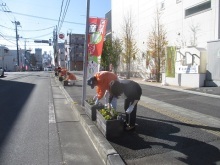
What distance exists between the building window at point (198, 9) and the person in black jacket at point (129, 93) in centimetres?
1401

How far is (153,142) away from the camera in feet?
17.8

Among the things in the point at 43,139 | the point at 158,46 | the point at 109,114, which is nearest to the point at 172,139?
the point at 109,114

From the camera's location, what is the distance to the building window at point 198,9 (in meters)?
17.8

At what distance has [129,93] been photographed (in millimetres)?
6020

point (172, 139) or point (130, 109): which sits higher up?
point (130, 109)

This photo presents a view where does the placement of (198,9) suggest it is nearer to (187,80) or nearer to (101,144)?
(187,80)

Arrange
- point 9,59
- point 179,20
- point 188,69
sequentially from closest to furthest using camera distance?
point 188,69 < point 179,20 < point 9,59

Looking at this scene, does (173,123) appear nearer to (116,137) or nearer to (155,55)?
(116,137)

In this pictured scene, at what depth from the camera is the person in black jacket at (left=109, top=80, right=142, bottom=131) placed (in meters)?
5.87

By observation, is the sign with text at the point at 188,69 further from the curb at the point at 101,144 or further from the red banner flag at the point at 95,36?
the curb at the point at 101,144

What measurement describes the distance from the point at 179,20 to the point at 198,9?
252 centimetres

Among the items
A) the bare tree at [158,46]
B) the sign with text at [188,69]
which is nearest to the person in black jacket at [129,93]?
the sign with text at [188,69]

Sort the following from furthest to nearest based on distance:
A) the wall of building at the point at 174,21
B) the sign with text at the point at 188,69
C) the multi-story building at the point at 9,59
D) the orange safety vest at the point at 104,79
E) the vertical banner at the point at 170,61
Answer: the multi-story building at the point at 9,59 → the vertical banner at the point at 170,61 → the wall of building at the point at 174,21 → the sign with text at the point at 188,69 → the orange safety vest at the point at 104,79

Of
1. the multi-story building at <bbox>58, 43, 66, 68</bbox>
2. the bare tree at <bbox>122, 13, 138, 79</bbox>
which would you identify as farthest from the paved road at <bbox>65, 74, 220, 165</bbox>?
the multi-story building at <bbox>58, 43, 66, 68</bbox>
